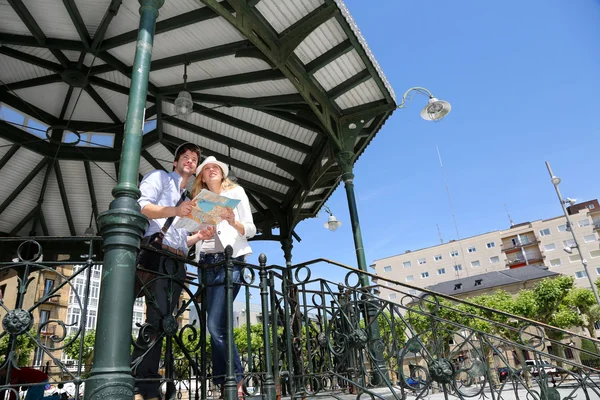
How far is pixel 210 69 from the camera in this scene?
8492mm

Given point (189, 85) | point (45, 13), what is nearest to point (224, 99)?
point (189, 85)

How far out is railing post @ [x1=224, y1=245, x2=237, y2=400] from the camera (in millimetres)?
3424

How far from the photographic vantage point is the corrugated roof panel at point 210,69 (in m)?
8.15

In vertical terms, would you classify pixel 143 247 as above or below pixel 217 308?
above

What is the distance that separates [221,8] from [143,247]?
4338 mm

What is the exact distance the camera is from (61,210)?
13773 millimetres

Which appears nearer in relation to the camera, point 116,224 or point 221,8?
point 116,224

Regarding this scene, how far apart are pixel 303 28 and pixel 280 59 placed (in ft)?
2.21

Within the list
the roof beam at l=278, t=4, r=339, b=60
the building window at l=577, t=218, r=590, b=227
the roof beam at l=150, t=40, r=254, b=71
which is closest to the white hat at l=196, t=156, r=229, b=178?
the roof beam at l=278, t=4, r=339, b=60

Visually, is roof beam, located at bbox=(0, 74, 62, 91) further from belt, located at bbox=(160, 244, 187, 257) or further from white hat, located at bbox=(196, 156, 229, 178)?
belt, located at bbox=(160, 244, 187, 257)

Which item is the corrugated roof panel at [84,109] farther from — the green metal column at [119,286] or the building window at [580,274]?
the building window at [580,274]

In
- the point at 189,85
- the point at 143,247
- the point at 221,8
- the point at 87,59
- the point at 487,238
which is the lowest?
the point at 143,247

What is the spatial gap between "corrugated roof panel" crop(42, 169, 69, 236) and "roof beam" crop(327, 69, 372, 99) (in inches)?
360

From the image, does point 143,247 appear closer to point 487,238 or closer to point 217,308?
point 217,308
